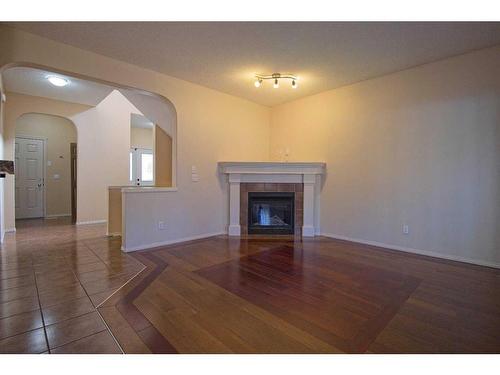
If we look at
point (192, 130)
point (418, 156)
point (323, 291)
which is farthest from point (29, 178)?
point (418, 156)

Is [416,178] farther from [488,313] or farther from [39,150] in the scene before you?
[39,150]

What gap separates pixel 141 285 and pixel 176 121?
2.59 metres

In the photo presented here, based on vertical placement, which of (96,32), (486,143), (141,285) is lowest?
(141,285)

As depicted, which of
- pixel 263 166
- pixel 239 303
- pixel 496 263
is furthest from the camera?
pixel 263 166

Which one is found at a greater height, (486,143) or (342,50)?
(342,50)

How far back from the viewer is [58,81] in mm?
4621

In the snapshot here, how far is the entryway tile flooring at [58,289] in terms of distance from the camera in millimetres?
1623

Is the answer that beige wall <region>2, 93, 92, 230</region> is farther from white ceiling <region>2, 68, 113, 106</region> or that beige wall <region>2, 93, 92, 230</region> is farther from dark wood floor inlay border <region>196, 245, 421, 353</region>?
dark wood floor inlay border <region>196, 245, 421, 353</region>

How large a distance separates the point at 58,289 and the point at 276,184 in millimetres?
3501

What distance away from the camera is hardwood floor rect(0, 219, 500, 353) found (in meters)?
1.62

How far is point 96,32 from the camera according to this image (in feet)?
8.77

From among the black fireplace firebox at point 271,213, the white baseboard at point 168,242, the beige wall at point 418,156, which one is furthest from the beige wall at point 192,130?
the beige wall at point 418,156

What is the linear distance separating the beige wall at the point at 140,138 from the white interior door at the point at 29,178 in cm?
255

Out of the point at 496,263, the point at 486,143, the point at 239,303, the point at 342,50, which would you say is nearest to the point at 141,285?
the point at 239,303
